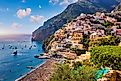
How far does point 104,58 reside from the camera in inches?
2901

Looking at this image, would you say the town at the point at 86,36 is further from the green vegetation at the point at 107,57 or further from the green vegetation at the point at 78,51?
the green vegetation at the point at 107,57

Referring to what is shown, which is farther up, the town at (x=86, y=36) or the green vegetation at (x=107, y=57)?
the town at (x=86, y=36)

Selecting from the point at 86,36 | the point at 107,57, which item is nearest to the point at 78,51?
the point at 86,36

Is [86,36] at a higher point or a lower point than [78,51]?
higher

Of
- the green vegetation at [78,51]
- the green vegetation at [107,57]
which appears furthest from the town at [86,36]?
the green vegetation at [107,57]

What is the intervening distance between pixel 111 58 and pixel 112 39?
45004 mm

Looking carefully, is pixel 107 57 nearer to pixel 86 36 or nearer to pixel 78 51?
pixel 78 51

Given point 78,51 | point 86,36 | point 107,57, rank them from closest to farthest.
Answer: point 107,57 < point 78,51 < point 86,36

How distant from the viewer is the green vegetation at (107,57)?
227 ft

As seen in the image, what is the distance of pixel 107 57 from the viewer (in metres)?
72.7

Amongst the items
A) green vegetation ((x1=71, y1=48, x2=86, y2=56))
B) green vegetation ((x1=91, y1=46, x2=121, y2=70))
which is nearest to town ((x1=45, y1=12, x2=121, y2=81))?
green vegetation ((x1=71, y1=48, x2=86, y2=56))

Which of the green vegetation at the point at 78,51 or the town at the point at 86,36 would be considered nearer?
the town at the point at 86,36

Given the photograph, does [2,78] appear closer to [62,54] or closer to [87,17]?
[62,54]

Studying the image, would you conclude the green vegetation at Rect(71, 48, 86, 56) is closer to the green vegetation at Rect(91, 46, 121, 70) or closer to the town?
the town
